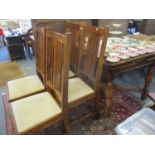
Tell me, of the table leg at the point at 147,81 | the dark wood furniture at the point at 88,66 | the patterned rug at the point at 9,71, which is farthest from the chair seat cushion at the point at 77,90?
the patterned rug at the point at 9,71

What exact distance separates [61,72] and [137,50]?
100 centimetres

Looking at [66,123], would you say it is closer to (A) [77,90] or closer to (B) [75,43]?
(A) [77,90]

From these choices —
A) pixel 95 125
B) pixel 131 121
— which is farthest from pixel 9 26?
pixel 131 121

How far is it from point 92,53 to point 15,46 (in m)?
2.92

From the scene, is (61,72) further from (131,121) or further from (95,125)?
(95,125)

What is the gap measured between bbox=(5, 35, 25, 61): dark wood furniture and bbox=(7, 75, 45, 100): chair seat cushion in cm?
240

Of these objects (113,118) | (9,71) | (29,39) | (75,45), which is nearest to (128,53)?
(75,45)

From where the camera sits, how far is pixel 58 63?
3.91 feet

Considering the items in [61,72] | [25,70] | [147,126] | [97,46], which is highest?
[97,46]

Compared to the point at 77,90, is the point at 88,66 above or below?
above

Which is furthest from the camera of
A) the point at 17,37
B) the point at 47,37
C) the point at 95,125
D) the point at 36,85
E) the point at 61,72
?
the point at 17,37

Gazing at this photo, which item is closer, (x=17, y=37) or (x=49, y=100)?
(x=49, y=100)

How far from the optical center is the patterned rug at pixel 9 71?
287 centimetres

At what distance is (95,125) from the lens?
1.69 meters
